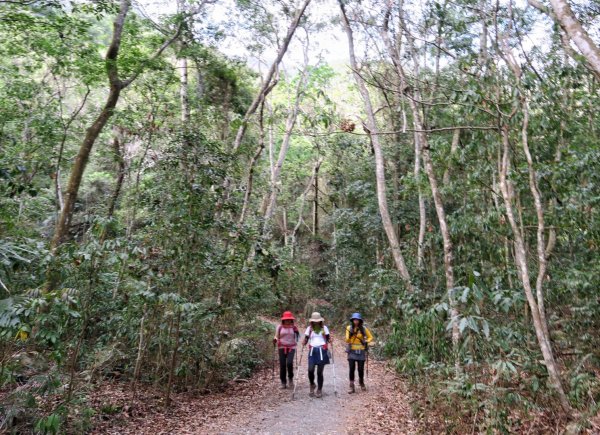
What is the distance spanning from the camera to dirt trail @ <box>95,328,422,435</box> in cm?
680

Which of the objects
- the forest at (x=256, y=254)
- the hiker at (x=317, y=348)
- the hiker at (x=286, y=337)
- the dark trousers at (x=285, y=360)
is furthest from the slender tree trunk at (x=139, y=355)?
the hiker at (x=317, y=348)

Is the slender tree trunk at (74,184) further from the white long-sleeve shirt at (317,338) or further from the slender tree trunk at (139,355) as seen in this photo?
the white long-sleeve shirt at (317,338)

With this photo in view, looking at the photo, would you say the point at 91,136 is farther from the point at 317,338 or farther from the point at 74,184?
the point at 317,338

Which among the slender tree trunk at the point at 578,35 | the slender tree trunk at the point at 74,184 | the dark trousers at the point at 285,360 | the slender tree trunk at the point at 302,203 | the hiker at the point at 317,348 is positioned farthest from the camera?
the slender tree trunk at the point at 302,203

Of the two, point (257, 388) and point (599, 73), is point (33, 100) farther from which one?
point (599, 73)

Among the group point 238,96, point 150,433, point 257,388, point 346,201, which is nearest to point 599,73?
point 150,433

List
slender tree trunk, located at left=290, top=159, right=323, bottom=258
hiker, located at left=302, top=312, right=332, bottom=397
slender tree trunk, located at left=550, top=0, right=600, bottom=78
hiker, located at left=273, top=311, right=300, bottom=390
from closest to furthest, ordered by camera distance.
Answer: slender tree trunk, located at left=550, top=0, right=600, bottom=78, hiker, located at left=302, top=312, right=332, bottom=397, hiker, located at left=273, top=311, right=300, bottom=390, slender tree trunk, located at left=290, top=159, right=323, bottom=258

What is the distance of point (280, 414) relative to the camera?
7.56 metres

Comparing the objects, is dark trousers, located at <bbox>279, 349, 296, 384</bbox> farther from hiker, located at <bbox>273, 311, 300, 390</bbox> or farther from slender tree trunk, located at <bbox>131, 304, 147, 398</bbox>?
slender tree trunk, located at <bbox>131, 304, 147, 398</bbox>

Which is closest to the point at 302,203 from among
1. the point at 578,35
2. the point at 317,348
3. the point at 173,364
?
the point at 317,348

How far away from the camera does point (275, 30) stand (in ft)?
50.3

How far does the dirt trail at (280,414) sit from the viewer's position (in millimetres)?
6805

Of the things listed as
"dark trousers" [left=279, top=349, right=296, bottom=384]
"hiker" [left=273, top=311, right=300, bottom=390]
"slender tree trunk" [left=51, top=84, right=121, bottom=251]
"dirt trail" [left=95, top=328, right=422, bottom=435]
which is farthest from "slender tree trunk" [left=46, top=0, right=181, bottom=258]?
"dark trousers" [left=279, top=349, right=296, bottom=384]

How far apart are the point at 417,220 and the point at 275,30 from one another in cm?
890
